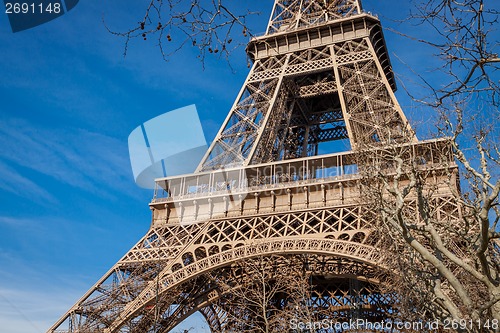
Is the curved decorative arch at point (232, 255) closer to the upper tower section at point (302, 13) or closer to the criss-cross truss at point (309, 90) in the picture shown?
the criss-cross truss at point (309, 90)

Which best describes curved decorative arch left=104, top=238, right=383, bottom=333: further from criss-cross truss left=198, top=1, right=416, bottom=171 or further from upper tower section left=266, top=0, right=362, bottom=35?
upper tower section left=266, top=0, right=362, bottom=35

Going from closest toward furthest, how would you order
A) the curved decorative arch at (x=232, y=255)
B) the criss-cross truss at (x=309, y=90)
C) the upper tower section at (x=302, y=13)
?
1. the curved decorative arch at (x=232, y=255)
2. the criss-cross truss at (x=309, y=90)
3. the upper tower section at (x=302, y=13)

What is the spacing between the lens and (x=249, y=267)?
68.6ft

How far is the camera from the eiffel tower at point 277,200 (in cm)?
1902

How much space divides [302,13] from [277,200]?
13466mm

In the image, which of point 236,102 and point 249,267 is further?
point 236,102

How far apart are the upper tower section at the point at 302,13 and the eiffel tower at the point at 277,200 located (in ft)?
0.42

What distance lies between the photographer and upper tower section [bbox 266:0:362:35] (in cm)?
2892

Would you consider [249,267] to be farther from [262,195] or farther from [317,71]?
[317,71]

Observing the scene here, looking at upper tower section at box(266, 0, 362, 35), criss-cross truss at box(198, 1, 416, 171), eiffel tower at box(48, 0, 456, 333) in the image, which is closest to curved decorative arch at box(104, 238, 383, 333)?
eiffel tower at box(48, 0, 456, 333)

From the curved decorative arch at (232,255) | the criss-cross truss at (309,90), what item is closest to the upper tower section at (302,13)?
the criss-cross truss at (309,90)

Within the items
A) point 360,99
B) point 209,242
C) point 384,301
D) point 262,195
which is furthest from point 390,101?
point 209,242

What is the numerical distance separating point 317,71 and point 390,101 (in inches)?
188

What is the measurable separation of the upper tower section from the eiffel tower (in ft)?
0.42
